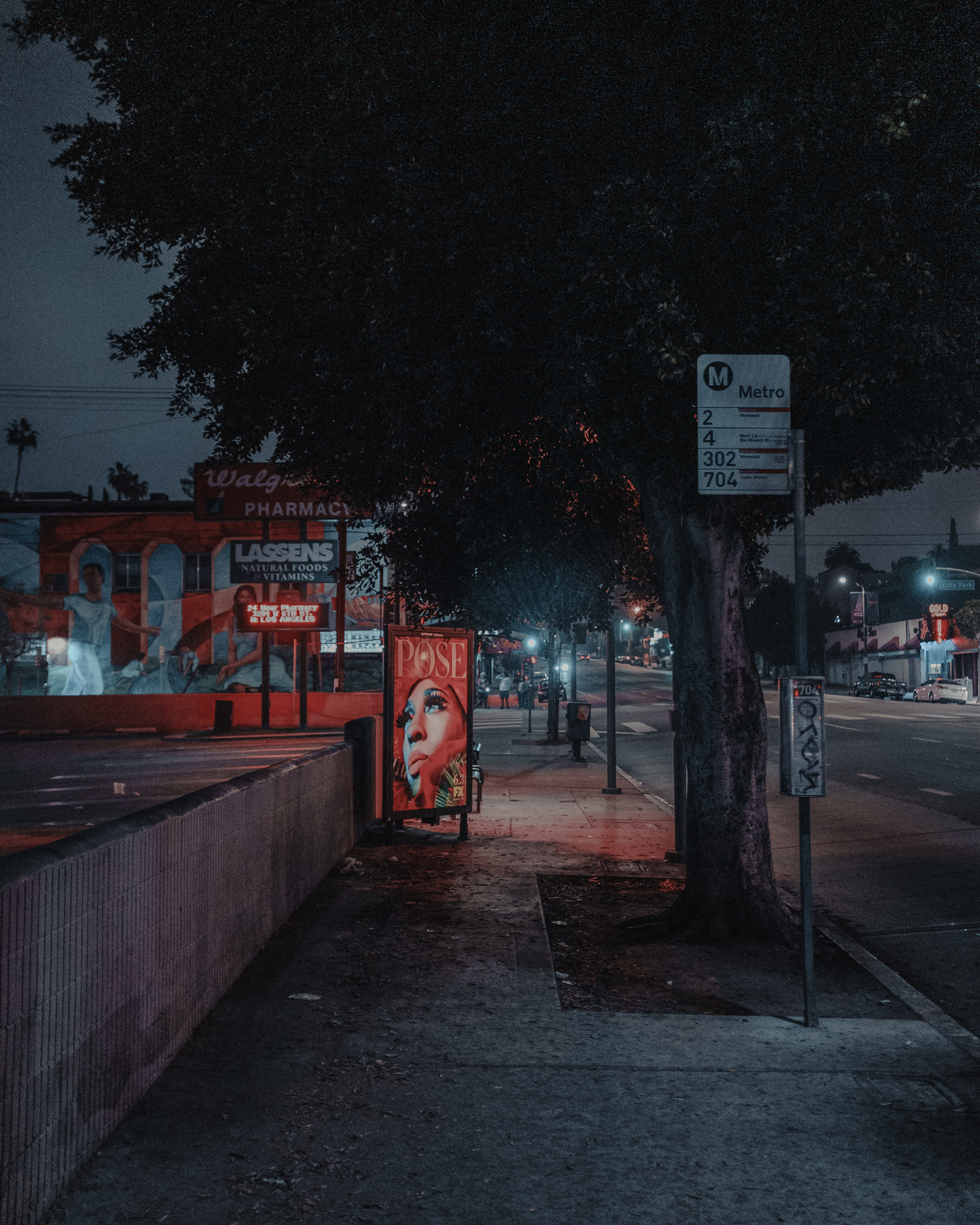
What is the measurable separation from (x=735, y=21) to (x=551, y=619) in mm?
6169

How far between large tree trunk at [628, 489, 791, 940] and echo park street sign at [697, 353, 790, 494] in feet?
4.89

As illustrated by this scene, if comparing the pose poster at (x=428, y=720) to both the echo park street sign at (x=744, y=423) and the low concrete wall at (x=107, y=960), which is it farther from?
the echo park street sign at (x=744, y=423)

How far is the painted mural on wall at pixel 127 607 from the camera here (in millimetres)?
47406

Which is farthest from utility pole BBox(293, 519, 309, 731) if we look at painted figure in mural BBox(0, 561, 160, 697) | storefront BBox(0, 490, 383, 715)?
painted figure in mural BBox(0, 561, 160, 697)

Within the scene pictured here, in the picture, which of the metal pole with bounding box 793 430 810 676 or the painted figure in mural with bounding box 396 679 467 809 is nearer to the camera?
the metal pole with bounding box 793 430 810 676

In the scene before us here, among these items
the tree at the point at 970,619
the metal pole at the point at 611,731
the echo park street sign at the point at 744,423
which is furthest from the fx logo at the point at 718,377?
the tree at the point at 970,619

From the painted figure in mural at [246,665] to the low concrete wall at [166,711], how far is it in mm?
9812

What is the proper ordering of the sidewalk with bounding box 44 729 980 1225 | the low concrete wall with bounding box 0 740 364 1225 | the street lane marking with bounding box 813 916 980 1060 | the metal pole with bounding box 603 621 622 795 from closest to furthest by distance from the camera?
1. the low concrete wall with bounding box 0 740 364 1225
2. the sidewalk with bounding box 44 729 980 1225
3. the street lane marking with bounding box 813 916 980 1060
4. the metal pole with bounding box 603 621 622 795

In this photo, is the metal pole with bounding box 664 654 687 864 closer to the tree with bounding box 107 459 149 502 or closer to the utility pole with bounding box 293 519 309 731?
the utility pole with bounding box 293 519 309 731

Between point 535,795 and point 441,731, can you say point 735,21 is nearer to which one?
point 441,731

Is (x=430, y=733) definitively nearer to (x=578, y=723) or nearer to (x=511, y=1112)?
(x=511, y=1112)

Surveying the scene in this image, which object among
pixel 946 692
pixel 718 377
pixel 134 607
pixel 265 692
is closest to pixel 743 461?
pixel 718 377

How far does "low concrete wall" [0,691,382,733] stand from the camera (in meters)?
35.5

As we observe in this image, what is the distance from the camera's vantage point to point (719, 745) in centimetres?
782
